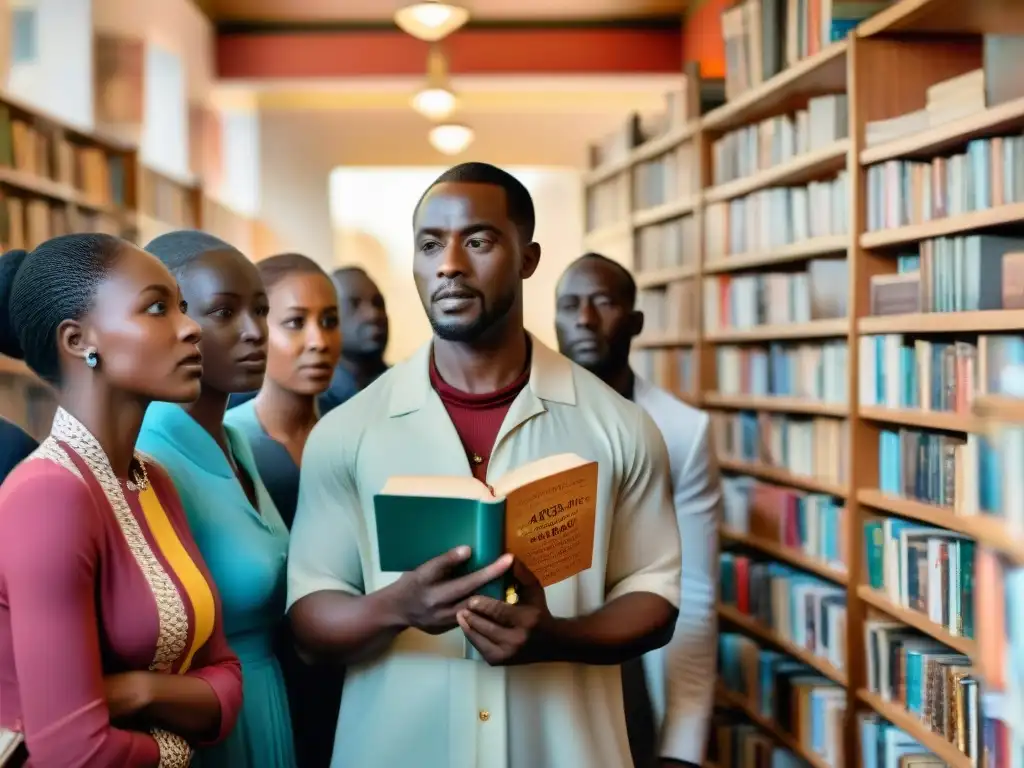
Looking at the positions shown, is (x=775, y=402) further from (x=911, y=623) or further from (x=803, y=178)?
(x=911, y=623)

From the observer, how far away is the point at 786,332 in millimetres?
3871

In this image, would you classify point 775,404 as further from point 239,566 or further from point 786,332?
point 239,566

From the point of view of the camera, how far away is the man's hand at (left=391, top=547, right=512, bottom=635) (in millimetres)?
1435

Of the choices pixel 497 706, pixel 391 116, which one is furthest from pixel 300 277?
pixel 391 116

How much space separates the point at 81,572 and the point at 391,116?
8.71 m

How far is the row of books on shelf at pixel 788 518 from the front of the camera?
139 inches

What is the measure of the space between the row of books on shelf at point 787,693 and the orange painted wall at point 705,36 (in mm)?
3965

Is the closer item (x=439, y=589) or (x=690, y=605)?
(x=439, y=589)

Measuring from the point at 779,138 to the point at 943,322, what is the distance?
1423 millimetres

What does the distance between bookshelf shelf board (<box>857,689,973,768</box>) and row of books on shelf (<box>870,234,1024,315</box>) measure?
1.08m

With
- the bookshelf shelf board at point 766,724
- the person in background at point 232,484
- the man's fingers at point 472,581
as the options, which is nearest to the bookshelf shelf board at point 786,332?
the bookshelf shelf board at point 766,724

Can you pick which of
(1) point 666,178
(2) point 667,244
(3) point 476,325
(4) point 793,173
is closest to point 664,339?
(2) point 667,244

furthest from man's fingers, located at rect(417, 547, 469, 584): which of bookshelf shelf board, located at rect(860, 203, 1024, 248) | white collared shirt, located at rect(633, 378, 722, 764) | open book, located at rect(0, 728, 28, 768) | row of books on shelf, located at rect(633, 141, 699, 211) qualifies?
row of books on shelf, located at rect(633, 141, 699, 211)

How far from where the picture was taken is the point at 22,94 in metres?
6.07
